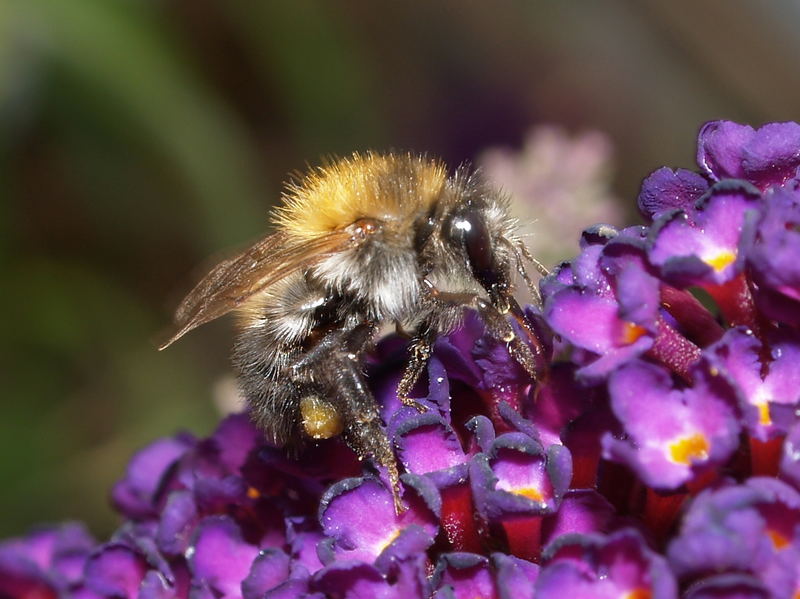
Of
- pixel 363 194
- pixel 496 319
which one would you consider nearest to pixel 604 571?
pixel 496 319

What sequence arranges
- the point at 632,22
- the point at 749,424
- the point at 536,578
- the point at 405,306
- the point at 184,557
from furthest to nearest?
the point at 632,22 → the point at 184,557 → the point at 405,306 → the point at 536,578 → the point at 749,424

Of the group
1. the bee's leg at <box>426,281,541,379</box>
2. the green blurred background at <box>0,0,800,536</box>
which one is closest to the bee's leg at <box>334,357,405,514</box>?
the bee's leg at <box>426,281,541,379</box>

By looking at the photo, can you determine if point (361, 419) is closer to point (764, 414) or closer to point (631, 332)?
point (631, 332)

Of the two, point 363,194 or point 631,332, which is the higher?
point 363,194

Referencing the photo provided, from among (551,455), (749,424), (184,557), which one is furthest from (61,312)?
(749,424)

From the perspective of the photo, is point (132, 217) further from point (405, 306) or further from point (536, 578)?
point (536, 578)

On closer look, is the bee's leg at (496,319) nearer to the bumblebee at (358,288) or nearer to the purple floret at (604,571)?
Result: the bumblebee at (358,288)
